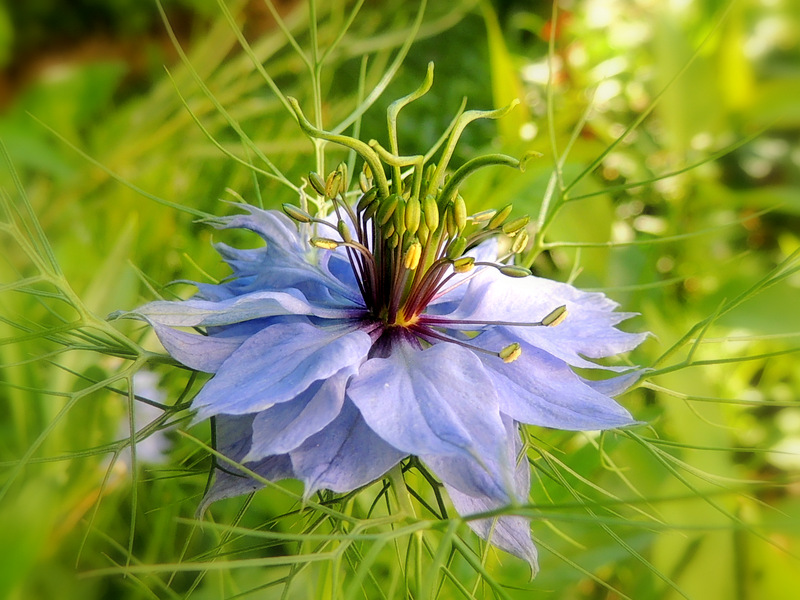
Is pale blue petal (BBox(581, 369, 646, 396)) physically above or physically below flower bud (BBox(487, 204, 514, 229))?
below

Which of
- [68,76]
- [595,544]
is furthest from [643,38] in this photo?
[68,76]

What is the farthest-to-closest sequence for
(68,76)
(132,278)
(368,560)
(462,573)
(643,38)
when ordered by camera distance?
(68,76)
(643,38)
(132,278)
(462,573)
(368,560)

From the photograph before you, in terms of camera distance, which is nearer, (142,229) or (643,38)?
(142,229)

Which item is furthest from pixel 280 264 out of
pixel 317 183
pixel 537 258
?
pixel 537 258

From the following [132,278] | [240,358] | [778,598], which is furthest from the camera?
[778,598]

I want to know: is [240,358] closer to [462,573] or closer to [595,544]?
[462,573]

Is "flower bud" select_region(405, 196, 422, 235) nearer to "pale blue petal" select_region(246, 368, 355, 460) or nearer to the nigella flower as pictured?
the nigella flower

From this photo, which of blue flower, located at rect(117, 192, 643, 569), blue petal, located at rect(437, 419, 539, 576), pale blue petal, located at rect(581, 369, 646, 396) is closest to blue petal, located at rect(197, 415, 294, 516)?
blue flower, located at rect(117, 192, 643, 569)

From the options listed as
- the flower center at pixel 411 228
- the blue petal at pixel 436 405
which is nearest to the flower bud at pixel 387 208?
the flower center at pixel 411 228

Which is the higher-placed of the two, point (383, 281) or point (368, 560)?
point (383, 281)
